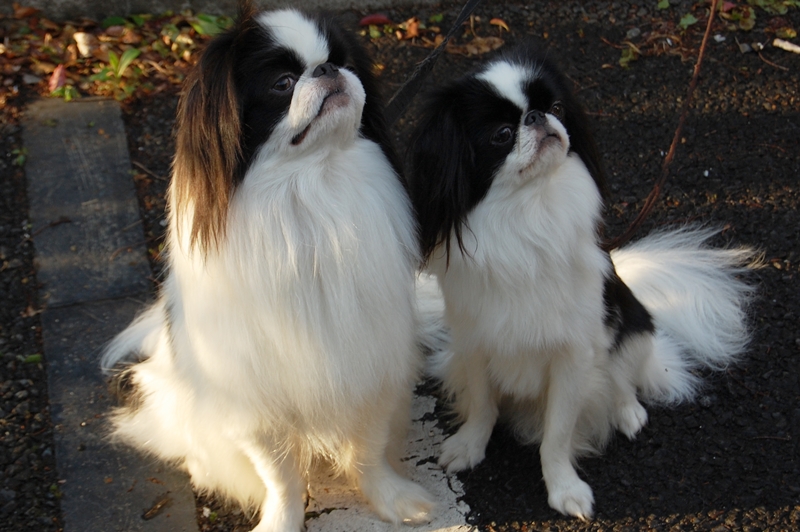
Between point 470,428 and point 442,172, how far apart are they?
993 millimetres

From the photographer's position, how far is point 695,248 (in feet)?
10.4

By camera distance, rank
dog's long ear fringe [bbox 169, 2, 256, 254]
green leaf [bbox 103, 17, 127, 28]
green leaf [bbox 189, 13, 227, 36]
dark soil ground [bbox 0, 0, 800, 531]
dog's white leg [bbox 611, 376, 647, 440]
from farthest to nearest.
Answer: green leaf [bbox 103, 17, 127, 28] < green leaf [bbox 189, 13, 227, 36] < dog's white leg [bbox 611, 376, 647, 440] < dark soil ground [bbox 0, 0, 800, 531] < dog's long ear fringe [bbox 169, 2, 256, 254]

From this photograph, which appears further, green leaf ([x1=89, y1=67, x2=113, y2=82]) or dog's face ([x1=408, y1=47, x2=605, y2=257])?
green leaf ([x1=89, y1=67, x2=113, y2=82])

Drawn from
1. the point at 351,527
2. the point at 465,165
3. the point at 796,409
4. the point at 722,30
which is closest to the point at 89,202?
the point at 351,527

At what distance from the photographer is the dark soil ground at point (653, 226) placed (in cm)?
252

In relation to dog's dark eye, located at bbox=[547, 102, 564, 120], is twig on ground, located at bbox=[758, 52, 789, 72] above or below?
below

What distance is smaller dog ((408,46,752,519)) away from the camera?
6.72 ft

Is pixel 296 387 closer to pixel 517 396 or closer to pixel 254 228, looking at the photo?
pixel 254 228

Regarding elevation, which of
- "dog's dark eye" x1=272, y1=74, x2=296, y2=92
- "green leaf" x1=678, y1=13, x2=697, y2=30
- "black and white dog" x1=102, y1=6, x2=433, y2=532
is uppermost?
"dog's dark eye" x1=272, y1=74, x2=296, y2=92

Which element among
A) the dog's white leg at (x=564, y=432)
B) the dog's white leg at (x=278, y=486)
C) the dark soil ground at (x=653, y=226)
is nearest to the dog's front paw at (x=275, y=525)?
the dog's white leg at (x=278, y=486)

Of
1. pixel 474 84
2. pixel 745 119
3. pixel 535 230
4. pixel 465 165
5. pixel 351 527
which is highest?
pixel 474 84

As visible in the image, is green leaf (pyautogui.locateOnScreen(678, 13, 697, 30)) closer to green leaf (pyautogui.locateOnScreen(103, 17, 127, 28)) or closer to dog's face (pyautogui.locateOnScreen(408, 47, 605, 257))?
dog's face (pyautogui.locateOnScreen(408, 47, 605, 257))

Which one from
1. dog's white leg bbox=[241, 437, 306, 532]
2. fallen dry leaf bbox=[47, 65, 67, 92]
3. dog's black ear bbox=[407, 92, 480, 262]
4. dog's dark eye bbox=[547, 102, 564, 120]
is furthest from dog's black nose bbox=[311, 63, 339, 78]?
fallen dry leaf bbox=[47, 65, 67, 92]

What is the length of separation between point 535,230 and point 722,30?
2.90m
